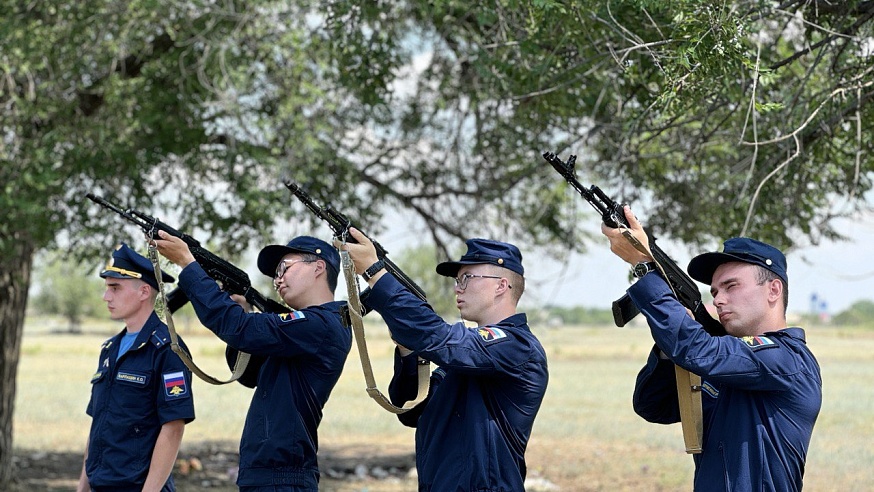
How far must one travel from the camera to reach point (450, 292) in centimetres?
1240

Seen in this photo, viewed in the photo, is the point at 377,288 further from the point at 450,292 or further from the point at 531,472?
the point at 531,472

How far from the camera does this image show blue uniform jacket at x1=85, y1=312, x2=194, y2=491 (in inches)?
200

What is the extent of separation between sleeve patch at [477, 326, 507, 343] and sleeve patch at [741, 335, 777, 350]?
976 millimetres

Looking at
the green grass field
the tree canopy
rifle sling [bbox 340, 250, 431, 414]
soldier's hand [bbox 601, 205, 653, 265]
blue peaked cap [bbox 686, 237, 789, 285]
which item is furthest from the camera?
the green grass field

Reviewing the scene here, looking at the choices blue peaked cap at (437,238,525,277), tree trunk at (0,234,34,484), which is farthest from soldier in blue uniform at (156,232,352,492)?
tree trunk at (0,234,34,484)

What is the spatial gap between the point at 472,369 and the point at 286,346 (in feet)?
3.83

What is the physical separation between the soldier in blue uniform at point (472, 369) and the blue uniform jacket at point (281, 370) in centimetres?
50

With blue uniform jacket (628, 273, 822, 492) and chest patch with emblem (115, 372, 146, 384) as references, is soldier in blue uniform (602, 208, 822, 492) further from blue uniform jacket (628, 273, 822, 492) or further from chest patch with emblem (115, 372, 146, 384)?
chest patch with emblem (115, 372, 146, 384)

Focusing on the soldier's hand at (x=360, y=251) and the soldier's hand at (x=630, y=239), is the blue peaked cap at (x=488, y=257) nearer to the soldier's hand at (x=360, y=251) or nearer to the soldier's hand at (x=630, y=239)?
the soldier's hand at (x=360, y=251)

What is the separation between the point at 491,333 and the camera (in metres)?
4.20

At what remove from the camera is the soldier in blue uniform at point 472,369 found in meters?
3.88

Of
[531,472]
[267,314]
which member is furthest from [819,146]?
[531,472]

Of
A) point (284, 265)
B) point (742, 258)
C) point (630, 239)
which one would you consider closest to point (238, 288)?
point (284, 265)

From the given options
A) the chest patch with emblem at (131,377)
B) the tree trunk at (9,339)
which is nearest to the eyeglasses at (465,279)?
the chest patch with emblem at (131,377)
